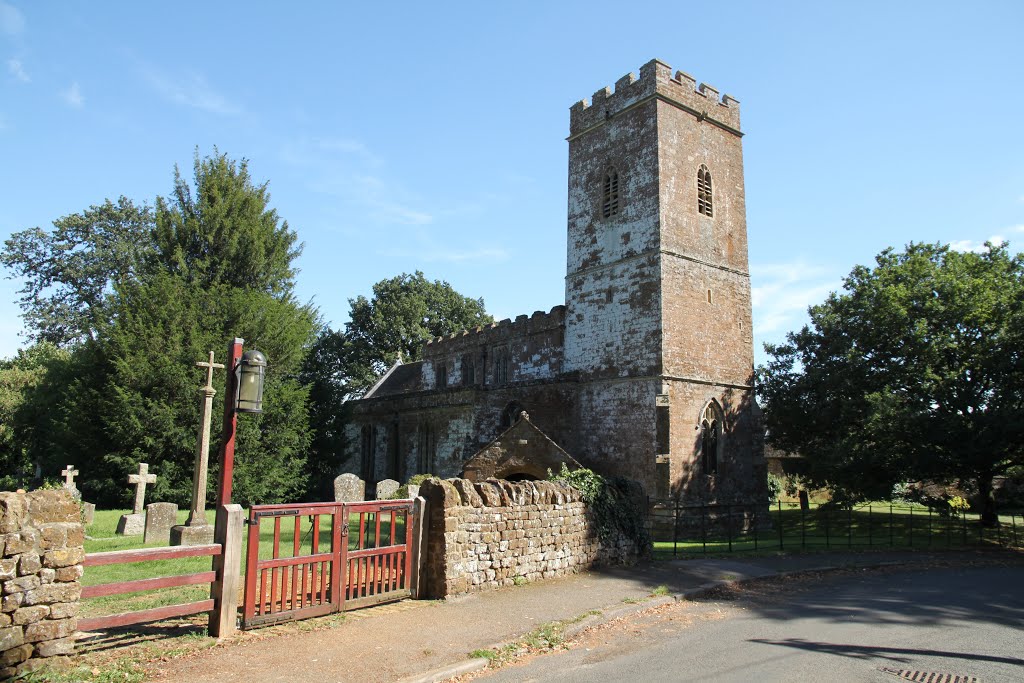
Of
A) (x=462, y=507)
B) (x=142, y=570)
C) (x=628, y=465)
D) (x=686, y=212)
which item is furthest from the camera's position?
(x=686, y=212)

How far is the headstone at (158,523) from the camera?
48.6 feet

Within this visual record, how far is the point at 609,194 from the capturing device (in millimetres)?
25375

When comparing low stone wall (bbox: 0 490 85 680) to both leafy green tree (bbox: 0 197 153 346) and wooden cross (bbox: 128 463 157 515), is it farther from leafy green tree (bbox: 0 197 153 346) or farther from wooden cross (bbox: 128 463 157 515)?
leafy green tree (bbox: 0 197 153 346)

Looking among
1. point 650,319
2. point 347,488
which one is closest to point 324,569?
point 347,488

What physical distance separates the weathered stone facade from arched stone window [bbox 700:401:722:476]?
55 millimetres

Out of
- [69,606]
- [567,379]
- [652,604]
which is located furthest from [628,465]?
[69,606]

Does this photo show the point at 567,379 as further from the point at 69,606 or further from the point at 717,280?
the point at 69,606

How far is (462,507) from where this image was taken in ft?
32.0

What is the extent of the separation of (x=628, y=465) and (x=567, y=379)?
408cm

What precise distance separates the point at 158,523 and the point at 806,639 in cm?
1360

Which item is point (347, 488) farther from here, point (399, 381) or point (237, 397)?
point (399, 381)

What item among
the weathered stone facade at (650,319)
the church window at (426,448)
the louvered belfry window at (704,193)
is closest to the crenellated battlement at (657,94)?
the weathered stone facade at (650,319)

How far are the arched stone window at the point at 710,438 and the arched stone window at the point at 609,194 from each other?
8120 mm

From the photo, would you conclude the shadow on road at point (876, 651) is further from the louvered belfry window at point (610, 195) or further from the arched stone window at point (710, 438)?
the louvered belfry window at point (610, 195)
